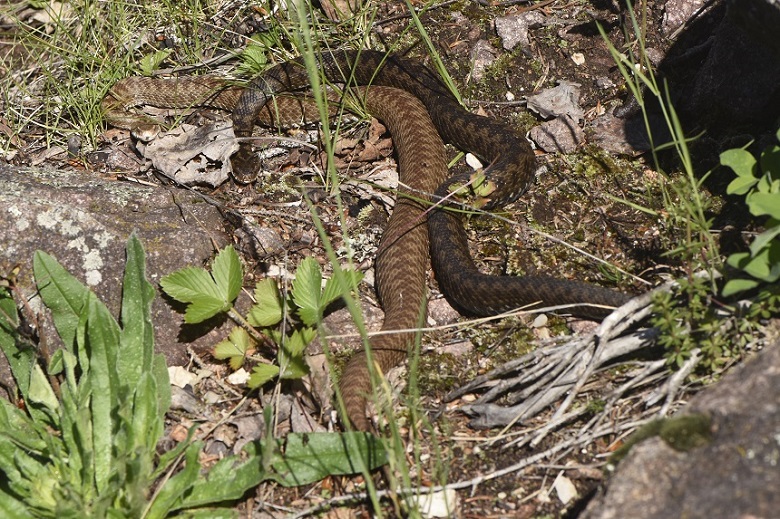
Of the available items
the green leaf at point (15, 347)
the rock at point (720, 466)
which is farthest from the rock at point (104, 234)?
the rock at point (720, 466)

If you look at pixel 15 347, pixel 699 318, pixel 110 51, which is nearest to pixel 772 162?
pixel 699 318

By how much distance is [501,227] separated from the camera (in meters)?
5.03

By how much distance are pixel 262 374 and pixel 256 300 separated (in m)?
0.61

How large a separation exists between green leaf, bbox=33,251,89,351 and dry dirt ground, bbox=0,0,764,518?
74cm

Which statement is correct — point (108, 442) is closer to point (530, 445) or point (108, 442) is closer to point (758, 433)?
point (530, 445)

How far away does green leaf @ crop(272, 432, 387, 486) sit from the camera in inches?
142

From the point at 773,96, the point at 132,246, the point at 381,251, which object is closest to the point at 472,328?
the point at 381,251

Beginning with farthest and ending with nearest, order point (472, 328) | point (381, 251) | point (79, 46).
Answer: point (79, 46), point (381, 251), point (472, 328)

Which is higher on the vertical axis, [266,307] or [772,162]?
[266,307]

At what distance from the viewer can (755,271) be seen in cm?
322

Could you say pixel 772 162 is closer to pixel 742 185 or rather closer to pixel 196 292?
pixel 742 185

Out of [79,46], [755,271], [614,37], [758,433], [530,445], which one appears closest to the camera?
[758,433]

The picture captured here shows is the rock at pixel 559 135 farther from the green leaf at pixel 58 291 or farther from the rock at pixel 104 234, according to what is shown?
the green leaf at pixel 58 291

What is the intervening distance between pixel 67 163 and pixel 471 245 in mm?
3092
